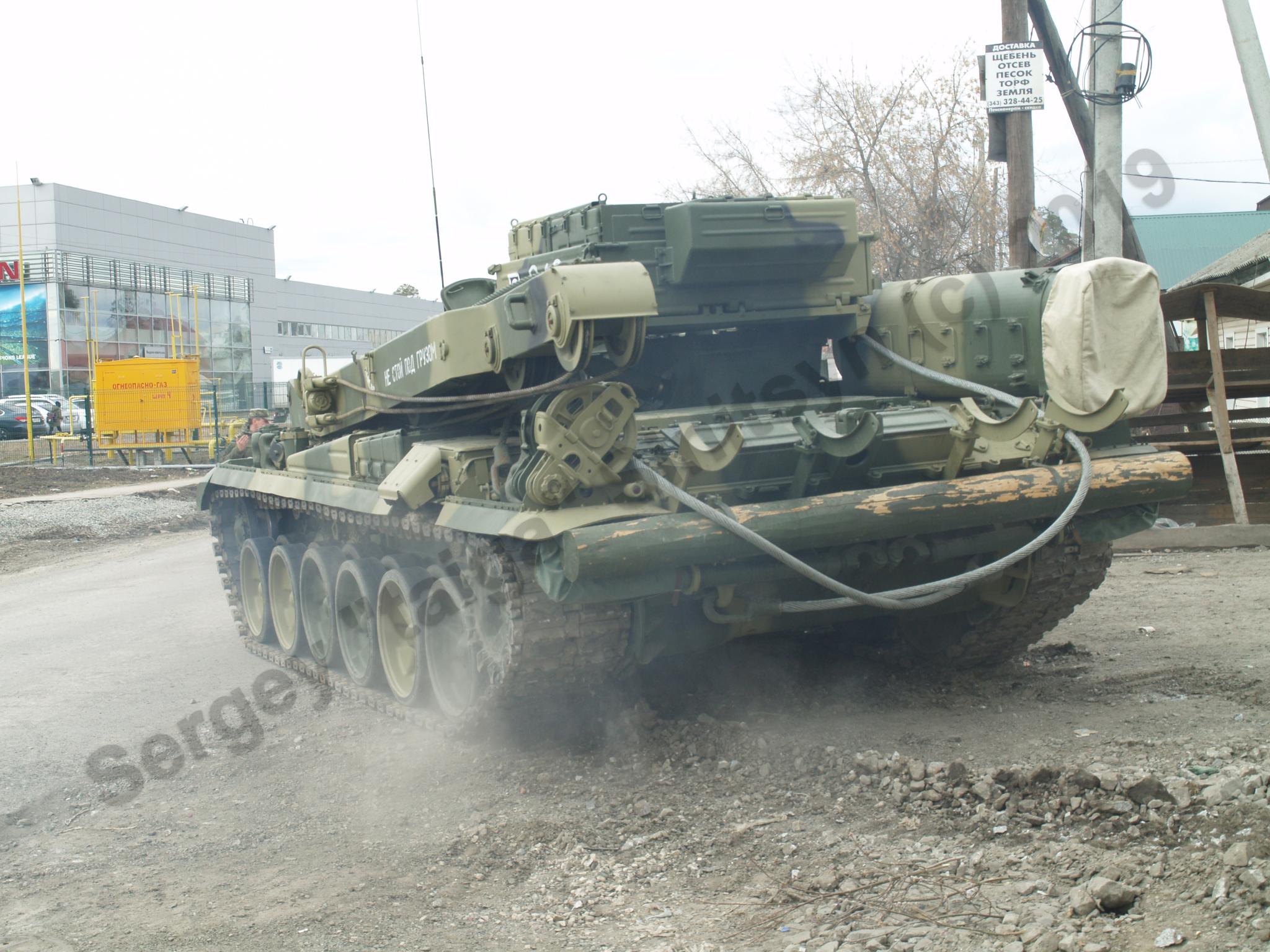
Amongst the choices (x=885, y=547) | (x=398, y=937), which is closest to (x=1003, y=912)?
(x=398, y=937)

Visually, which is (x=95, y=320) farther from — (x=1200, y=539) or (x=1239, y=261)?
(x=1200, y=539)

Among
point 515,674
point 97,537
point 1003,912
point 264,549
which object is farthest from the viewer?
point 97,537

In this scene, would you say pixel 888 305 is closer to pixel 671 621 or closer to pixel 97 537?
pixel 671 621

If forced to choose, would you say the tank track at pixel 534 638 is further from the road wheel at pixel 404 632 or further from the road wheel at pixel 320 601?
the road wheel at pixel 320 601

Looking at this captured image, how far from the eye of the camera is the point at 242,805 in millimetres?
5574

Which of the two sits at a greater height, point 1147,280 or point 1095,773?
point 1147,280

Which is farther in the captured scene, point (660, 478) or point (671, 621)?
point (671, 621)

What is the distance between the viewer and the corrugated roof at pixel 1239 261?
15.2 m

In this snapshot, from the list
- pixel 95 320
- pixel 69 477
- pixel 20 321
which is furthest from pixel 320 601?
pixel 20 321

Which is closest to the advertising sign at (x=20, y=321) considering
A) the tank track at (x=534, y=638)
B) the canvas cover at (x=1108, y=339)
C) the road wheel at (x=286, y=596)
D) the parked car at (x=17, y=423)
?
the parked car at (x=17, y=423)

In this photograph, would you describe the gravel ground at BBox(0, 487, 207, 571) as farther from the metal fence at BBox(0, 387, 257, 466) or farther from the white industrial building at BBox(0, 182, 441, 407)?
the white industrial building at BBox(0, 182, 441, 407)

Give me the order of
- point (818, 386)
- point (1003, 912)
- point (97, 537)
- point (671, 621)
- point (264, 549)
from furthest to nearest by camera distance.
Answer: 1. point (97, 537)
2. point (264, 549)
3. point (818, 386)
4. point (671, 621)
5. point (1003, 912)

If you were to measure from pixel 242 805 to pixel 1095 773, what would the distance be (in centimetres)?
353

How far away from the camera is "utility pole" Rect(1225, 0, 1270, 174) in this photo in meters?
5.91
